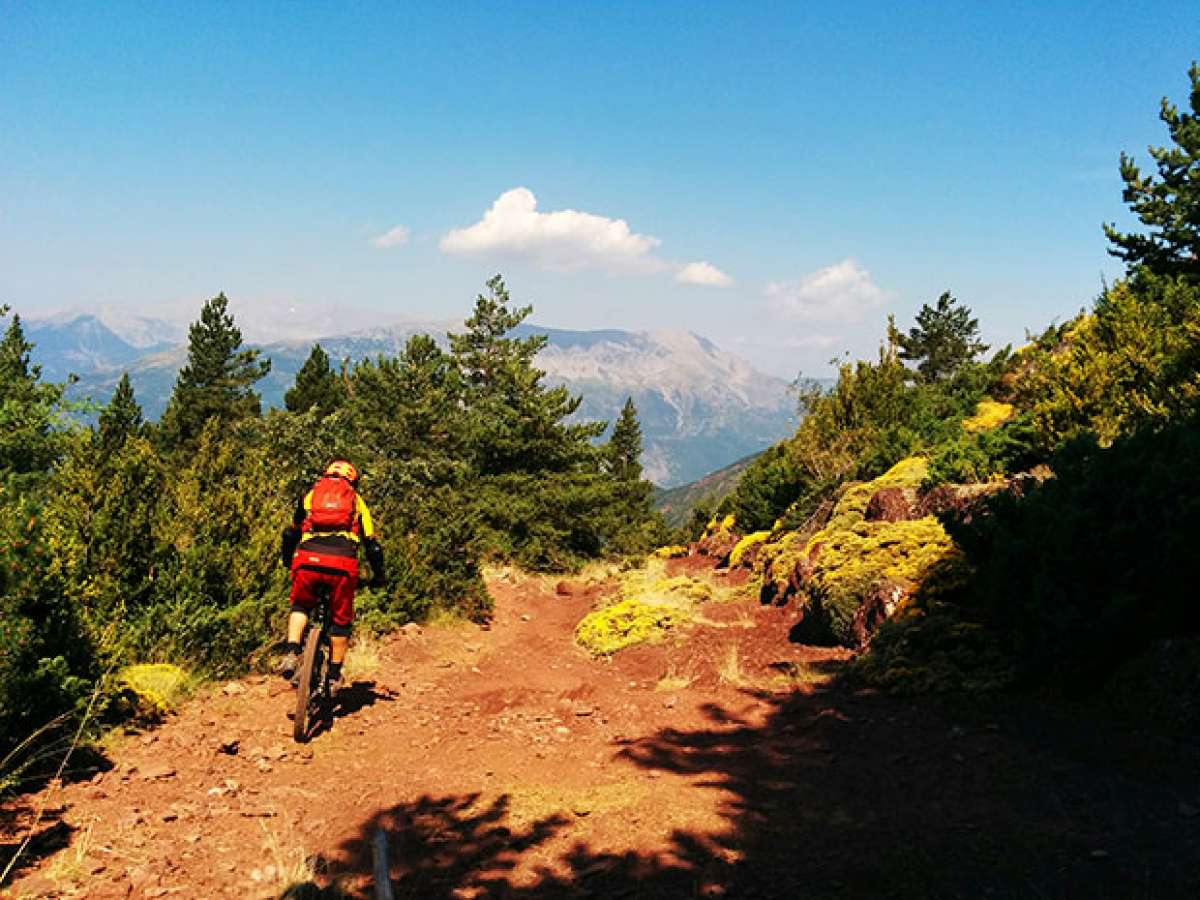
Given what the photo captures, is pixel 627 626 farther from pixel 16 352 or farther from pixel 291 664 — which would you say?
pixel 16 352

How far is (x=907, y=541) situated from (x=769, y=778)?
5609 millimetres

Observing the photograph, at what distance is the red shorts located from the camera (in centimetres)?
603

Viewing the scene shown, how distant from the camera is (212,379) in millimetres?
46625

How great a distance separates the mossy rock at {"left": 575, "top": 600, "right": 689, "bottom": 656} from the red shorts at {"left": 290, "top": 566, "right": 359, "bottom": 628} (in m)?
5.53

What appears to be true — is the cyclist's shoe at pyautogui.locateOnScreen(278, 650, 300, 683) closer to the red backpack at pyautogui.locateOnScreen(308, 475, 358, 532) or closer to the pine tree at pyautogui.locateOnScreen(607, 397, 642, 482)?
the red backpack at pyautogui.locateOnScreen(308, 475, 358, 532)

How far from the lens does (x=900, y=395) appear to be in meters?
22.5

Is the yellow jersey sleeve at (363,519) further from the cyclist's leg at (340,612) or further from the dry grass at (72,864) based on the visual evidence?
the dry grass at (72,864)

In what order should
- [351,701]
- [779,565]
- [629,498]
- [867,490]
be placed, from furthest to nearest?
[629,498] < [867,490] < [779,565] < [351,701]

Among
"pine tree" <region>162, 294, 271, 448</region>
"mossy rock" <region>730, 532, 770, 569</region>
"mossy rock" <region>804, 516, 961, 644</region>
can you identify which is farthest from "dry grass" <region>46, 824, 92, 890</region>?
"pine tree" <region>162, 294, 271, 448</region>

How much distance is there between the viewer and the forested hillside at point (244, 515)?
5.07 meters

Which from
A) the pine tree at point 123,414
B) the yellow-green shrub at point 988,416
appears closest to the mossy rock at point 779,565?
the yellow-green shrub at point 988,416

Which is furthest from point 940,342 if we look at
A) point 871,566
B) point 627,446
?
point 871,566

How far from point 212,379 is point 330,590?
4753cm

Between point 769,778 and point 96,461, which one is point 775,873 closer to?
point 769,778
